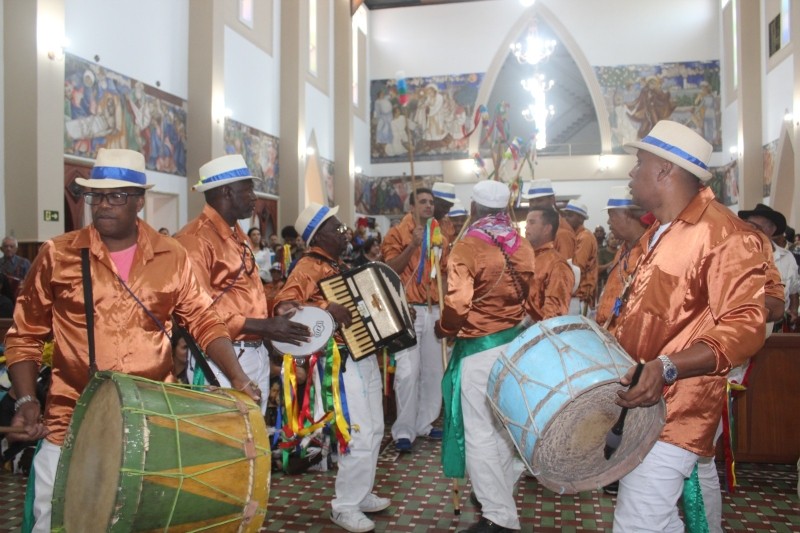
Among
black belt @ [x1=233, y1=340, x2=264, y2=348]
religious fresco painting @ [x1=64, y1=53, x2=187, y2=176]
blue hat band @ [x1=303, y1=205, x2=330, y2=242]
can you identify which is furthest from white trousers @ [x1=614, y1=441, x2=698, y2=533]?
religious fresco painting @ [x1=64, y1=53, x2=187, y2=176]

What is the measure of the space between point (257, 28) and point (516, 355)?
14238 mm

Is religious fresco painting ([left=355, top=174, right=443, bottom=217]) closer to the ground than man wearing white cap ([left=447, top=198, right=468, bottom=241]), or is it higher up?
higher up

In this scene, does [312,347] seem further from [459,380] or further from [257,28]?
[257,28]

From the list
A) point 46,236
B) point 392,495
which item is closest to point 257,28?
point 46,236

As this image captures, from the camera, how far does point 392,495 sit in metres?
4.57

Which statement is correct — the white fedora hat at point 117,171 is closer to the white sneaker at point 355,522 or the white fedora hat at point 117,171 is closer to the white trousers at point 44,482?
the white trousers at point 44,482

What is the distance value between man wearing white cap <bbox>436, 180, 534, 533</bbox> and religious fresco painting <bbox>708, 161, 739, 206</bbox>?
1754 cm

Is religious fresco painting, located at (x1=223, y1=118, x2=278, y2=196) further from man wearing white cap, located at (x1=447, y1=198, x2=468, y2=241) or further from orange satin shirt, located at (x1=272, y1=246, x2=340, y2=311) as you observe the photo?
orange satin shirt, located at (x1=272, y1=246, x2=340, y2=311)

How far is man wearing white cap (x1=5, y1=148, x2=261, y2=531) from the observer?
2.58 m

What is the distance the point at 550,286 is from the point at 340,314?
170cm

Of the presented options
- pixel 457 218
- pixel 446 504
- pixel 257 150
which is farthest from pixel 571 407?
pixel 257 150

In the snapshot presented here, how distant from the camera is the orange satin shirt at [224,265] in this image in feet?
12.0

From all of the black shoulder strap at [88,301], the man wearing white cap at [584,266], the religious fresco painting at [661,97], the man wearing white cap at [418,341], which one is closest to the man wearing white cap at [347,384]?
the man wearing white cap at [418,341]

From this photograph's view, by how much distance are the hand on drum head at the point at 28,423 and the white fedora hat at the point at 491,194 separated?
2453 mm
